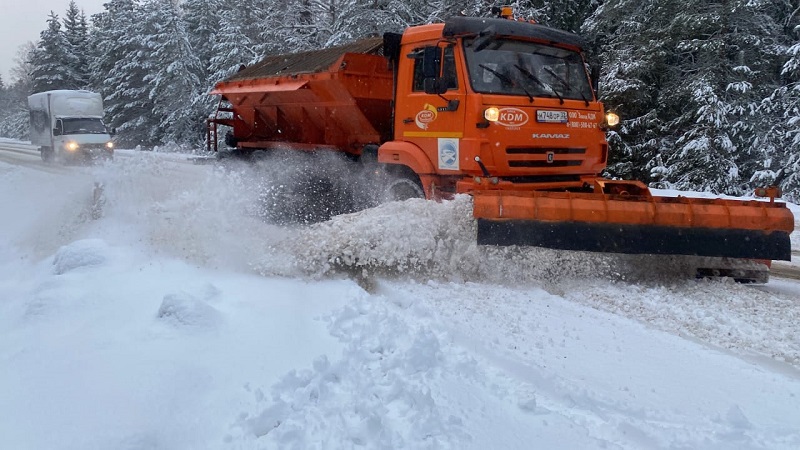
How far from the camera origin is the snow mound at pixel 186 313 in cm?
391

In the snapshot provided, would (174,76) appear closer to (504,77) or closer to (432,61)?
(432,61)

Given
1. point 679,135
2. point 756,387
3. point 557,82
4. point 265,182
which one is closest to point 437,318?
point 756,387

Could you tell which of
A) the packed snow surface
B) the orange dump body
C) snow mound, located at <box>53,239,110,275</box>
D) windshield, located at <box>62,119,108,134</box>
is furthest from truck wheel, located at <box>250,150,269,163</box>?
windshield, located at <box>62,119,108,134</box>

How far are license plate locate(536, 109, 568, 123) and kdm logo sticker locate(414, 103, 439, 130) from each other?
46.6 inches

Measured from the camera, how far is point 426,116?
690cm

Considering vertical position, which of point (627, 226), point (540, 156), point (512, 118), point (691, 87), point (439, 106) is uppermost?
point (691, 87)

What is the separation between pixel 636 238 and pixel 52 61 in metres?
53.5

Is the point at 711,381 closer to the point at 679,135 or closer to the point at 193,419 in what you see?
the point at 193,419

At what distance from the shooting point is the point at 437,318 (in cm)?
454

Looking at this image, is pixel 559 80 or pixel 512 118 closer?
pixel 512 118

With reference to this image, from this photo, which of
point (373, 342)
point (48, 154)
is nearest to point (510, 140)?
point (373, 342)

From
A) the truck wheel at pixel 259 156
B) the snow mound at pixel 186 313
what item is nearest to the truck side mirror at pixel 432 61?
the snow mound at pixel 186 313

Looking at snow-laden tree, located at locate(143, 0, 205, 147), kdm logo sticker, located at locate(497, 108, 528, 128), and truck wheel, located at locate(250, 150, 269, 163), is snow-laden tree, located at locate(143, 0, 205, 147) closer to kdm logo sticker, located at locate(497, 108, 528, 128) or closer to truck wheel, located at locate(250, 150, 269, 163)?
truck wheel, located at locate(250, 150, 269, 163)

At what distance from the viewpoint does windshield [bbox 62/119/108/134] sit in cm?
2552
